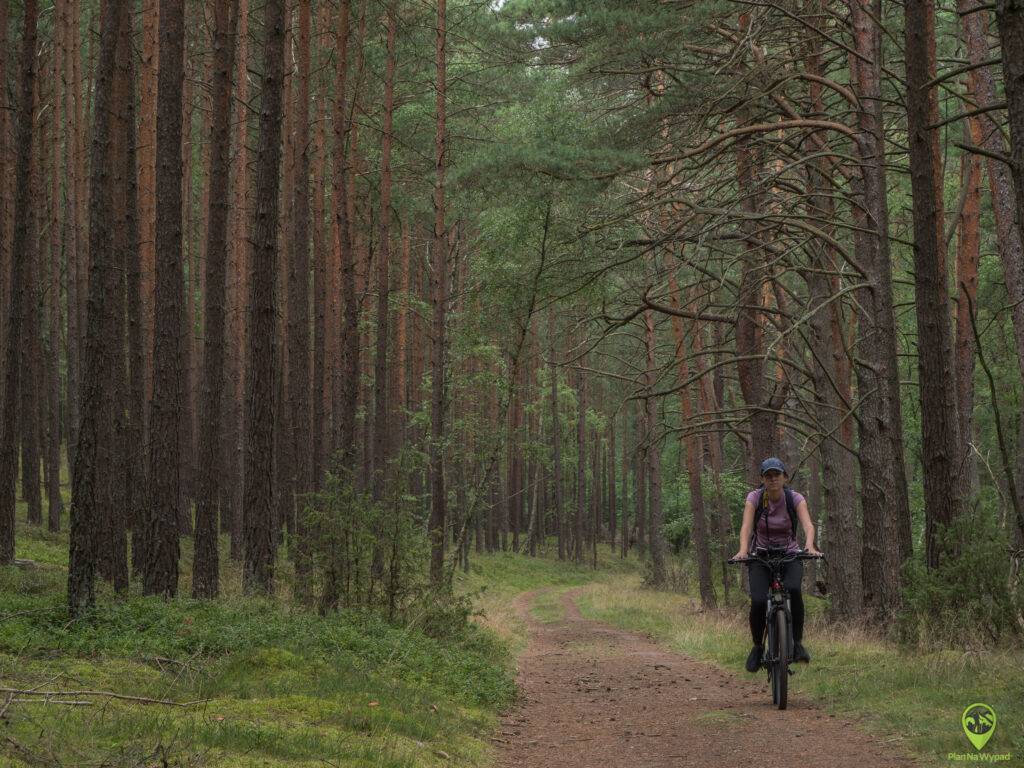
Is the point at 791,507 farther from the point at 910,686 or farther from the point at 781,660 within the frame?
the point at 910,686

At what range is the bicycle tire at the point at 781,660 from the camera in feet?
26.4

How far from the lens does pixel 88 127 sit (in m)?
28.3

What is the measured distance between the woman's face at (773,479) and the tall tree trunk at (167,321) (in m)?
8.21

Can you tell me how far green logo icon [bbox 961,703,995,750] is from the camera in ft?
19.6

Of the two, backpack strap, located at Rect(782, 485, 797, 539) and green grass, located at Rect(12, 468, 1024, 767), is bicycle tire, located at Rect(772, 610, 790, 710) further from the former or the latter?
backpack strap, located at Rect(782, 485, 797, 539)

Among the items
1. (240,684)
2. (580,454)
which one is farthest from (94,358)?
(580,454)

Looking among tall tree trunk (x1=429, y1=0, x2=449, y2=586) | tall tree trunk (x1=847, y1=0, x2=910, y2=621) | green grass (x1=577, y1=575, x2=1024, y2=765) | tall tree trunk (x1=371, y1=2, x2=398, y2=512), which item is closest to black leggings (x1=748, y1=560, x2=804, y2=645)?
green grass (x1=577, y1=575, x2=1024, y2=765)

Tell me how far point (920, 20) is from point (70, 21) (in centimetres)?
2133

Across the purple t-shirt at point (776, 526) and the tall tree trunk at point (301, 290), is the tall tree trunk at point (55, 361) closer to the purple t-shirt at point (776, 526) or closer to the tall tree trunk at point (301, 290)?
the tall tree trunk at point (301, 290)

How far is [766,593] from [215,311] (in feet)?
29.9

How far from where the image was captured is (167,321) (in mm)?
12664

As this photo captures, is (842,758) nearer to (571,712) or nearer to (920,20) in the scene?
(571,712)

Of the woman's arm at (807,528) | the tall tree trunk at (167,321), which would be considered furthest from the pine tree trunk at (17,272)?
the woman's arm at (807,528)

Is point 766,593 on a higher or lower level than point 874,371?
lower
